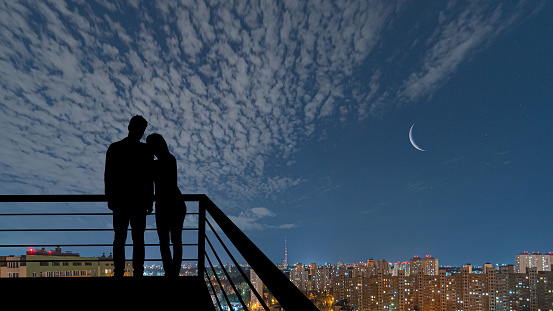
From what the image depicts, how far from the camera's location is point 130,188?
2.04 m

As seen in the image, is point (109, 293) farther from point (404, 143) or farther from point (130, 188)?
point (404, 143)

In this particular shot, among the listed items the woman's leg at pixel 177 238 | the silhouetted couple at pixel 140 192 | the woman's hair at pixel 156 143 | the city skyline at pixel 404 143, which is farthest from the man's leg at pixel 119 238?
the city skyline at pixel 404 143

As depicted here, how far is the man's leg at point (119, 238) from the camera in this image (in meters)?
2.07

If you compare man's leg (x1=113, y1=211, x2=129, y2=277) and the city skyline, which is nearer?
man's leg (x1=113, y1=211, x2=129, y2=277)

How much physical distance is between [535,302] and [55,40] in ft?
180

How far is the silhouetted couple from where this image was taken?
203cm

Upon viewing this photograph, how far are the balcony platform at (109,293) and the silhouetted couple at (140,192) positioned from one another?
0.13 meters

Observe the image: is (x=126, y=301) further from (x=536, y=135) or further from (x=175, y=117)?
(x=536, y=135)

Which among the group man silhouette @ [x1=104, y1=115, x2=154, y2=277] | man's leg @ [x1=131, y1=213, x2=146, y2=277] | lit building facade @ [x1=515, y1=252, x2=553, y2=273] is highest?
man silhouette @ [x1=104, y1=115, x2=154, y2=277]

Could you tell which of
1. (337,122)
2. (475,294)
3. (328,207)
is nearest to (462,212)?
(328,207)

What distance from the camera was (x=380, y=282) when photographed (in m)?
46.7

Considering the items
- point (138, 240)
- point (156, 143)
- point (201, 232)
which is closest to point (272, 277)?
point (156, 143)

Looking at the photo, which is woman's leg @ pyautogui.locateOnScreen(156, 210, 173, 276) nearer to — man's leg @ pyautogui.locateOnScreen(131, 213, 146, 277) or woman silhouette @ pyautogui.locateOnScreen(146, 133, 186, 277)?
woman silhouette @ pyautogui.locateOnScreen(146, 133, 186, 277)

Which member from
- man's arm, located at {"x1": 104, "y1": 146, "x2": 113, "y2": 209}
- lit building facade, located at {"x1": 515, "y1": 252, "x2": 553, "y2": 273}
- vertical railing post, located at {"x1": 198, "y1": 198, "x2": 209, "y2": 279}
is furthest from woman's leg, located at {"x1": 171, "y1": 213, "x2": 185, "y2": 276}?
lit building facade, located at {"x1": 515, "y1": 252, "x2": 553, "y2": 273}
